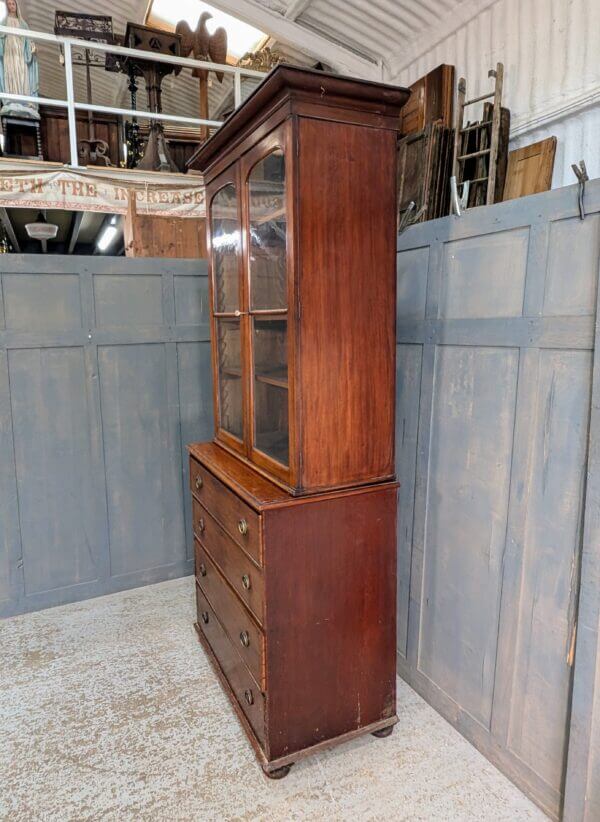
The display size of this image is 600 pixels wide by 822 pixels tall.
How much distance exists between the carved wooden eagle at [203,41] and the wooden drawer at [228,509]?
304 centimetres

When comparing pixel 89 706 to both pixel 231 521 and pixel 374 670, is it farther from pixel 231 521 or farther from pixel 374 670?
pixel 374 670

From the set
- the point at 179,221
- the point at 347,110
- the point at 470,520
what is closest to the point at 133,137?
the point at 179,221

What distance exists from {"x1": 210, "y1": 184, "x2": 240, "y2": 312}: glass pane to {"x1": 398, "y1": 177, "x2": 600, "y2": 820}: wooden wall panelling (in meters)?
0.63

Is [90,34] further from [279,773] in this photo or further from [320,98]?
[279,773]


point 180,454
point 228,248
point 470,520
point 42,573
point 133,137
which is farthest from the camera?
point 133,137

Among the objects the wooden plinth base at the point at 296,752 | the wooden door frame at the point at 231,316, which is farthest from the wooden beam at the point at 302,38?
the wooden plinth base at the point at 296,752

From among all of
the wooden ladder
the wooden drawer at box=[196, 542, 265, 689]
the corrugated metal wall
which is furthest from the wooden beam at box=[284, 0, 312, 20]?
the wooden drawer at box=[196, 542, 265, 689]

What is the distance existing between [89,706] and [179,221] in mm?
2596

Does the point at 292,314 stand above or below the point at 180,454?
above


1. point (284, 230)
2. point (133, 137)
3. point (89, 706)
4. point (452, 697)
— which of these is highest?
point (133, 137)

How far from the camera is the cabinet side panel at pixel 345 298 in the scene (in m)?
1.47

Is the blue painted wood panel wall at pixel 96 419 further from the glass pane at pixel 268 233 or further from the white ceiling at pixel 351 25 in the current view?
the white ceiling at pixel 351 25

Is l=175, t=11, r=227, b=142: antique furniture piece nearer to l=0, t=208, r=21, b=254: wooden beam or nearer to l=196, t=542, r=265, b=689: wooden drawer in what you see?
l=0, t=208, r=21, b=254: wooden beam

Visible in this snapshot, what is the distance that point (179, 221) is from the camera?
3.19 metres
